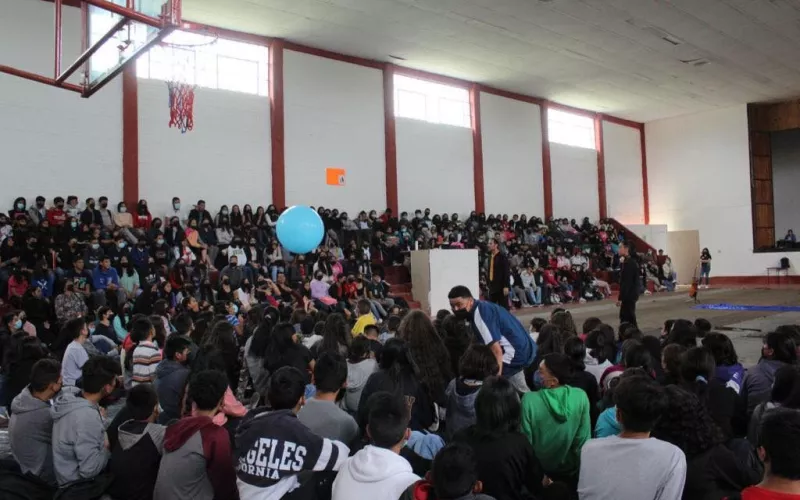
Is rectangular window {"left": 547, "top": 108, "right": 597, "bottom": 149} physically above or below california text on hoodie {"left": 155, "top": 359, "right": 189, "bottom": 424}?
above

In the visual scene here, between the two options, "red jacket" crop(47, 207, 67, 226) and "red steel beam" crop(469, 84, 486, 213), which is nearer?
"red jacket" crop(47, 207, 67, 226)

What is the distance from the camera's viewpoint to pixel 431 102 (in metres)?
18.4

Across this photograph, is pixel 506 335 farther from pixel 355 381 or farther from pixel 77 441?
pixel 77 441

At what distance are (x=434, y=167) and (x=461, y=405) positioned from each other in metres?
15.5

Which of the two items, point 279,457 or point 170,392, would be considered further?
point 170,392

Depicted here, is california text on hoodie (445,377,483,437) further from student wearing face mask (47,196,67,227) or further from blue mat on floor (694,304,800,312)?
blue mat on floor (694,304,800,312)

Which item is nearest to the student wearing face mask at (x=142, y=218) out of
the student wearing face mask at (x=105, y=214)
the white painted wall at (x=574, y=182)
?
the student wearing face mask at (x=105, y=214)

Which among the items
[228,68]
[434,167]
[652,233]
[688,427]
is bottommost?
[688,427]

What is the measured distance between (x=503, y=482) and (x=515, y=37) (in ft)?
46.9

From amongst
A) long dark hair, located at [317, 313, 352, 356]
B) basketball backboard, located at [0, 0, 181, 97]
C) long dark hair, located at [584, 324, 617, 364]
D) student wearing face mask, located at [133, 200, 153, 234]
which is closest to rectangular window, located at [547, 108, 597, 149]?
student wearing face mask, located at [133, 200, 153, 234]

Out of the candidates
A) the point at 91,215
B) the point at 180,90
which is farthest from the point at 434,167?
the point at 91,215

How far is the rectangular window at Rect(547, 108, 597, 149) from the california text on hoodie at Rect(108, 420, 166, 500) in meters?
20.8

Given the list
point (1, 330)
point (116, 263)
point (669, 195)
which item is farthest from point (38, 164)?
point (669, 195)

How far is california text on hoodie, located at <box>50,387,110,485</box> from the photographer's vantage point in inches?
113
